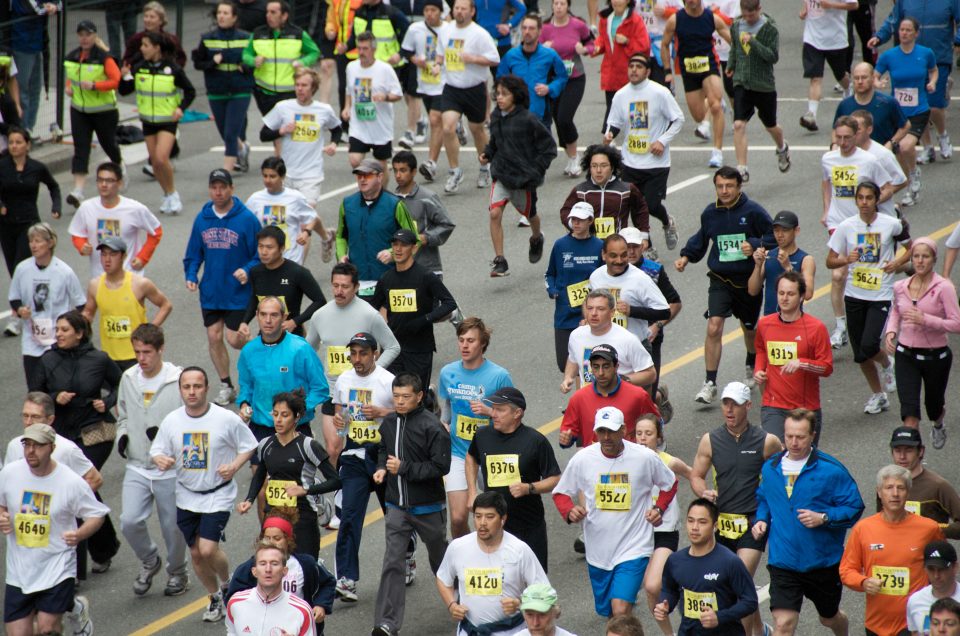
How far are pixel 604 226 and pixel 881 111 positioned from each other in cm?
431

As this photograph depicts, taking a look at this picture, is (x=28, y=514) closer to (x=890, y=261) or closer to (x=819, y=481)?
(x=819, y=481)

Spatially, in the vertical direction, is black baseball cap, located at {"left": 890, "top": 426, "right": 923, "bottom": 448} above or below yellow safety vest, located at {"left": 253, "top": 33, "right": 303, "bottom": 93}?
above

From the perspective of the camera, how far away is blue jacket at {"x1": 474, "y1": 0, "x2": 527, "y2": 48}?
23.2 meters

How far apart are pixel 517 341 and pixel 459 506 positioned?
4811 mm

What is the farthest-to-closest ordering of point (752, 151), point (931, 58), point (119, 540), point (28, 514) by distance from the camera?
1. point (752, 151)
2. point (931, 58)
3. point (119, 540)
4. point (28, 514)

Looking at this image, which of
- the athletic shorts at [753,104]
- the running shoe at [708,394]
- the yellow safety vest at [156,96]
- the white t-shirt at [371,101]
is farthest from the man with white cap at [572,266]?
the yellow safety vest at [156,96]

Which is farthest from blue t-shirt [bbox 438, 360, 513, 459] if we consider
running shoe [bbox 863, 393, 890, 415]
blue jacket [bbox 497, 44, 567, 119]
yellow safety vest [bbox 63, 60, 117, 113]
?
yellow safety vest [bbox 63, 60, 117, 113]

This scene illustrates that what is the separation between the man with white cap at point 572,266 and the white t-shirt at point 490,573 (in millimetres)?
3995

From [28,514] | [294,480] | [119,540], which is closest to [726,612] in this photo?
[294,480]

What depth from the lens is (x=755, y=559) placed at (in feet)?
34.9

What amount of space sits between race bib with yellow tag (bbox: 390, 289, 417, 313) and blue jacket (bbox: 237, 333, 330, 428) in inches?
50.3

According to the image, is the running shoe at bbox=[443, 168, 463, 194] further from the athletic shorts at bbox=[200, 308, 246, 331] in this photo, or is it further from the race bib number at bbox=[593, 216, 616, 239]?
the race bib number at bbox=[593, 216, 616, 239]

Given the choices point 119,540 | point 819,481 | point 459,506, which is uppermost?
point 819,481

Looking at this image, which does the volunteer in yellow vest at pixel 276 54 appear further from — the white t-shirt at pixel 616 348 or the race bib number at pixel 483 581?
the race bib number at pixel 483 581
